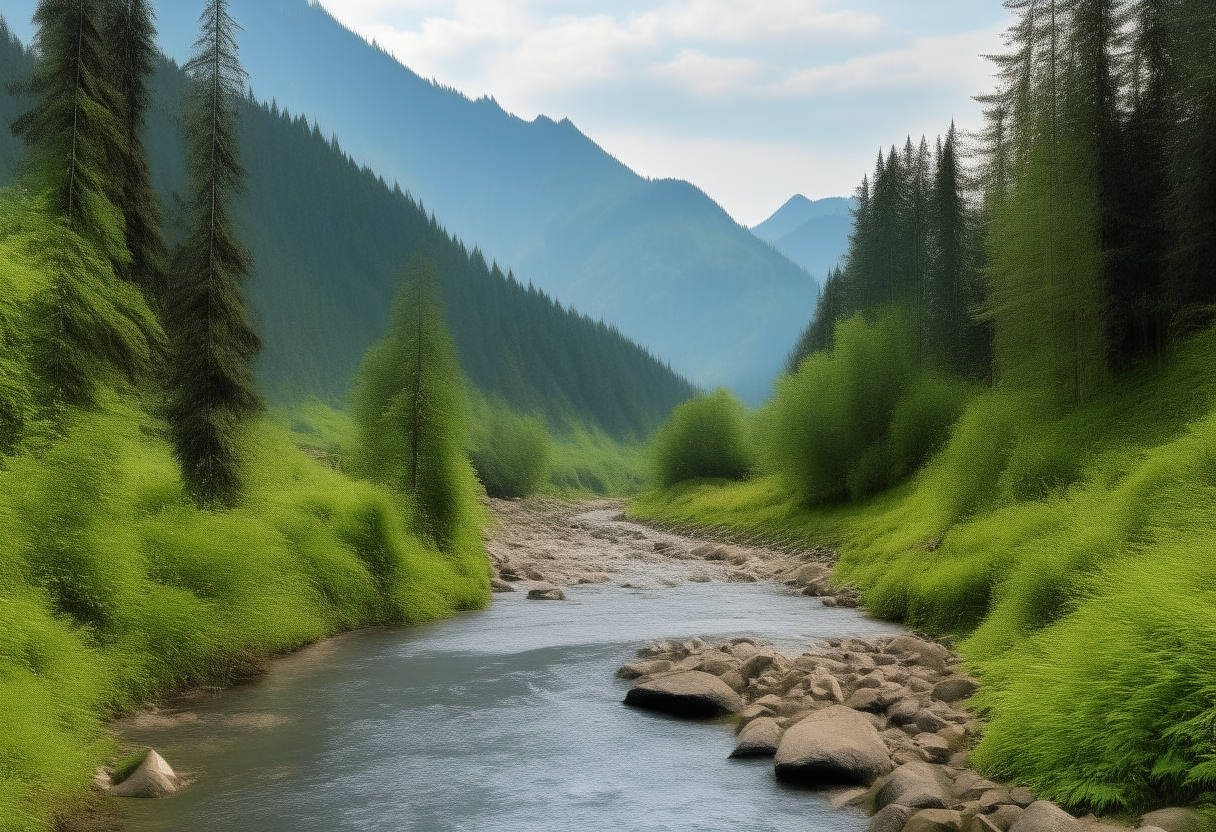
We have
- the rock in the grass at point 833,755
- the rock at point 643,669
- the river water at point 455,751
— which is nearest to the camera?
the river water at point 455,751

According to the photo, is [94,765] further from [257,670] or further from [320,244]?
[320,244]

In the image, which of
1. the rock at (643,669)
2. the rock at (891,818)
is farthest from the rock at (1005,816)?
the rock at (643,669)

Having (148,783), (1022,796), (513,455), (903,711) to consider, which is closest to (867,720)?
(903,711)

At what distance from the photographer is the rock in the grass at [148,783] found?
12672mm

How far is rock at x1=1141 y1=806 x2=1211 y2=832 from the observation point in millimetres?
8953

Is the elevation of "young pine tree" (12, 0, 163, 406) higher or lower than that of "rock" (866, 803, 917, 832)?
higher

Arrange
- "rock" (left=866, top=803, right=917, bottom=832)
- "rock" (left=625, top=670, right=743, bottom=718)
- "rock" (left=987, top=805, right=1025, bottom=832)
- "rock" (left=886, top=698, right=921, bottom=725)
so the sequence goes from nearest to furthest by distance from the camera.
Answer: "rock" (left=987, top=805, right=1025, bottom=832)
"rock" (left=866, top=803, right=917, bottom=832)
"rock" (left=886, top=698, right=921, bottom=725)
"rock" (left=625, top=670, right=743, bottom=718)

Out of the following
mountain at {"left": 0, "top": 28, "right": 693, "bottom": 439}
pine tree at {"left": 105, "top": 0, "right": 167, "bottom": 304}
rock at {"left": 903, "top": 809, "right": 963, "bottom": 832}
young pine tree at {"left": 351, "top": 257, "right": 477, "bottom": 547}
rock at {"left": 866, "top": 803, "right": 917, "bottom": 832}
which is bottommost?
rock at {"left": 866, "top": 803, "right": 917, "bottom": 832}

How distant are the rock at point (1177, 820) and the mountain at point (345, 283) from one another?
12017 cm

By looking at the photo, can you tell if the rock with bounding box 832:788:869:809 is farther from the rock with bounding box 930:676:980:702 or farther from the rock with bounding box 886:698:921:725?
the rock with bounding box 930:676:980:702

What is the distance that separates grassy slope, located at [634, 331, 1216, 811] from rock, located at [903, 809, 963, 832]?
4.21ft

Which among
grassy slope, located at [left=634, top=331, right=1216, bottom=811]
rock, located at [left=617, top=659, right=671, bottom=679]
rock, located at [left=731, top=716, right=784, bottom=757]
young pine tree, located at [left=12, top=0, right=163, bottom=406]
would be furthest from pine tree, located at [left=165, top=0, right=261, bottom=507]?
grassy slope, located at [left=634, top=331, right=1216, bottom=811]

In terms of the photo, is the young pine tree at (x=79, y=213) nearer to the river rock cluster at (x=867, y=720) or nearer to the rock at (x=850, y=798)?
the river rock cluster at (x=867, y=720)

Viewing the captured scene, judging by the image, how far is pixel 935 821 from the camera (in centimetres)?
1070
